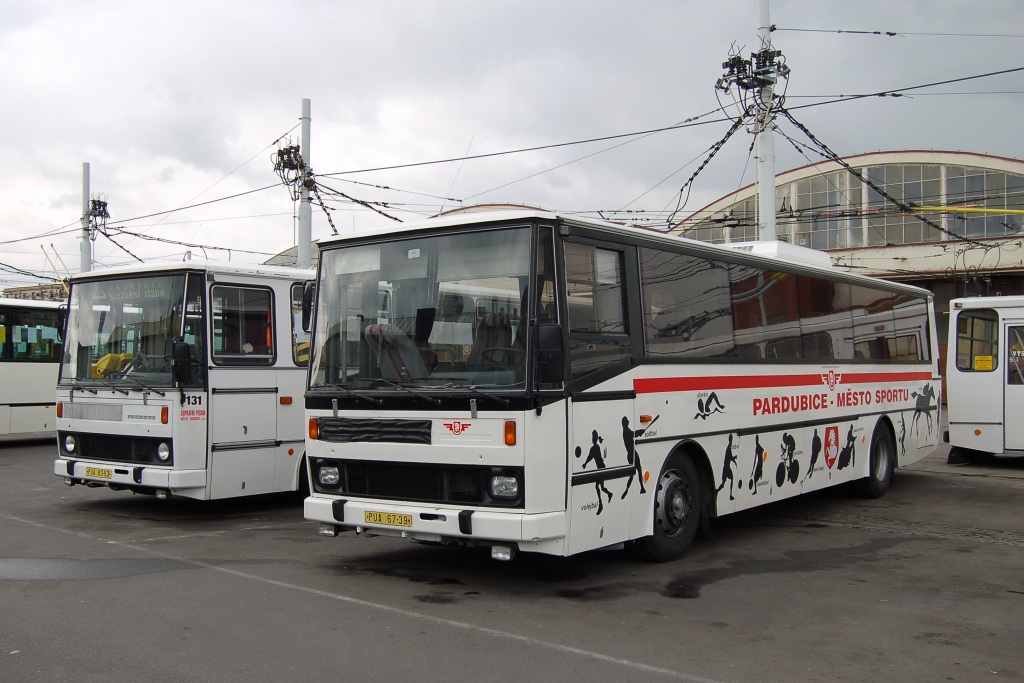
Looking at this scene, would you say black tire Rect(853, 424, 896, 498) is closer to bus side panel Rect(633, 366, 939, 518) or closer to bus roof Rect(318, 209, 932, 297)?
bus side panel Rect(633, 366, 939, 518)

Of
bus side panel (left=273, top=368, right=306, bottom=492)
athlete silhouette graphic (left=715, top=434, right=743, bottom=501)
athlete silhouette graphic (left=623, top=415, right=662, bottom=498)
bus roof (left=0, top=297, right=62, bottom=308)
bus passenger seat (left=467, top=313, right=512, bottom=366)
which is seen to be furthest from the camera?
bus roof (left=0, top=297, right=62, bottom=308)

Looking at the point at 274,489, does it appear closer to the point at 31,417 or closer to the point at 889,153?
the point at 31,417

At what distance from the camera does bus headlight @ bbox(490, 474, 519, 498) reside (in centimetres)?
744

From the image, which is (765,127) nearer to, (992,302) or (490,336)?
(992,302)

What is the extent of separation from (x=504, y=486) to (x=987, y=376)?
46.0 feet

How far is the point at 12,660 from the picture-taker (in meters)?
5.93

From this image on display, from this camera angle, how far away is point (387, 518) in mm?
7953

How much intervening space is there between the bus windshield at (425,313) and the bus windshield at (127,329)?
3254 millimetres

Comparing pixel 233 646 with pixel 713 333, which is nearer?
pixel 233 646

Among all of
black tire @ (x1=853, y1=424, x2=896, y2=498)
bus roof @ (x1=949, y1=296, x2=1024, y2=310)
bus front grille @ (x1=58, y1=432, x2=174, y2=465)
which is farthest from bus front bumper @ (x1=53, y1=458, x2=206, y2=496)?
bus roof @ (x1=949, y1=296, x2=1024, y2=310)

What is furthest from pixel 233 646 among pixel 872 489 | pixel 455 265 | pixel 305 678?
pixel 872 489

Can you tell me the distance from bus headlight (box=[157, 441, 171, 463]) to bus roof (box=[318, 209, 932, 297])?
12.0ft

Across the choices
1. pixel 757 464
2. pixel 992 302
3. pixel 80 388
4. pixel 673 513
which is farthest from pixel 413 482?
pixel 992 302

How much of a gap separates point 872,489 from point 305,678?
10416 millimetres
